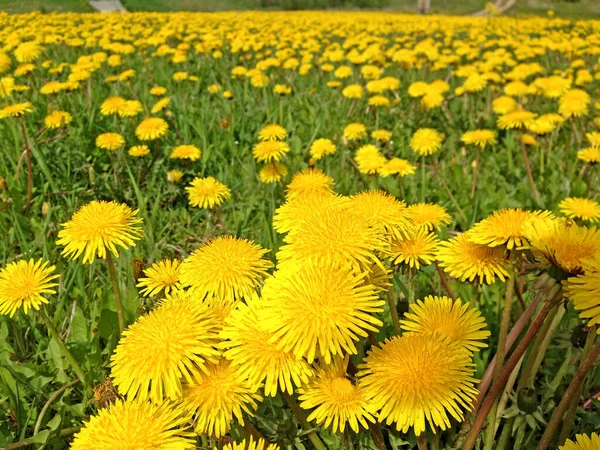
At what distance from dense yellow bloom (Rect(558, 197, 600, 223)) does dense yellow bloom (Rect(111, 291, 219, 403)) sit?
1.42 meters

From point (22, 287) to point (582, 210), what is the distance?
183 cm

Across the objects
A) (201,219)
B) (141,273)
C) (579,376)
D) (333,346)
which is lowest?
(201,219)

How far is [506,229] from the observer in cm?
107

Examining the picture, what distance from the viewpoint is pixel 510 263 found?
111cm

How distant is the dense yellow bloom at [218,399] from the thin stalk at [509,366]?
473 mm

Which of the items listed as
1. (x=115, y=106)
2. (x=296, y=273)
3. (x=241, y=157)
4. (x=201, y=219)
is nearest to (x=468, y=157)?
(x=241, y=157)

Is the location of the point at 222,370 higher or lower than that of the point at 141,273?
higher

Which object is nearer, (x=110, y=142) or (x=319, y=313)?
(x=319, y=313)

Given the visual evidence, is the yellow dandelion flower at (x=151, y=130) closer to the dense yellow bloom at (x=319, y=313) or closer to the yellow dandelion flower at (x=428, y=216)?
the yellow dandelion flower at (x=428, y=216)

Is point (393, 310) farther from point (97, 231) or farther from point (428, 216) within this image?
point (97, 231)

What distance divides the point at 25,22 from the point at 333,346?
331 inches

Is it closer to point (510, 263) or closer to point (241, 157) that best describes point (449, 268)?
point (510, 263)

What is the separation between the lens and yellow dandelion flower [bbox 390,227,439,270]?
1.21 m

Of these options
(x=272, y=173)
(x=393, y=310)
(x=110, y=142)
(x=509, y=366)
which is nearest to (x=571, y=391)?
(x=509, y=366)
